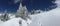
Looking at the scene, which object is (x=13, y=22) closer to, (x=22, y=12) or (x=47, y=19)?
(x=22, y=12)

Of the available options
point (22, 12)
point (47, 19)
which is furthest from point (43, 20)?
point (22, 12)

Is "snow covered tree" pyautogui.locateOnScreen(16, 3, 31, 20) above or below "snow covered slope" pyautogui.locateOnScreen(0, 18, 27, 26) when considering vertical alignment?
above

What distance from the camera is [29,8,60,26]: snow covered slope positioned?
2.40 ft

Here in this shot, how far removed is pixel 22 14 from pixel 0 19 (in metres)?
0.16

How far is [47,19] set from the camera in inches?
29.1

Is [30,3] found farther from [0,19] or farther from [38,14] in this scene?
[0,19]

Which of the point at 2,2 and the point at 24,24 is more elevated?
the point at 2,2

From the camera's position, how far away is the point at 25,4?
2.44ft

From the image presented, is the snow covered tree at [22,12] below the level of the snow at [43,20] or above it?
above

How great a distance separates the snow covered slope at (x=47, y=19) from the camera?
73 centimetres

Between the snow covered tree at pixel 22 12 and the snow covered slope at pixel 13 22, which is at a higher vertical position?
the snow covered tree at pixel 22 12

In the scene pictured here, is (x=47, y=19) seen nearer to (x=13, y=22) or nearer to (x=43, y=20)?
(x=43, y=20)

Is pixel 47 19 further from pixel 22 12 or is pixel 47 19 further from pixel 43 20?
pixel 22 12

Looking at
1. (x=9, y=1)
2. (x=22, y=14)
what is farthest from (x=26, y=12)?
(x=9, y=1)
